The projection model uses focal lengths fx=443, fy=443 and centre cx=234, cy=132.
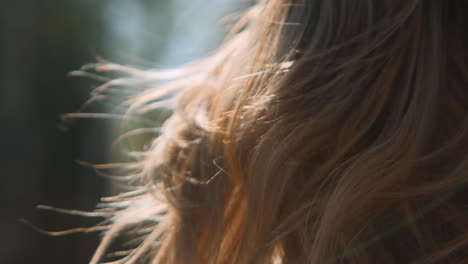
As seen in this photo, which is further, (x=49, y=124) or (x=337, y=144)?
(x=49, y=124)

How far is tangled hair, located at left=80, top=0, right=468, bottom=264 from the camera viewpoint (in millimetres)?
573

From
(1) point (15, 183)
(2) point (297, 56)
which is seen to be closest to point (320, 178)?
(2) point (297, 56)

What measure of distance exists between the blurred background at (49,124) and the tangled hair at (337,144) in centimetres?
274

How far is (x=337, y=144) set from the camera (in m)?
0.61

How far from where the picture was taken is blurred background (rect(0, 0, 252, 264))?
3.54m

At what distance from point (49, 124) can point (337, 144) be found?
12.5 ft

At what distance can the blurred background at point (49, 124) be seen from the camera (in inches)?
139

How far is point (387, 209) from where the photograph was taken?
591 millimetres

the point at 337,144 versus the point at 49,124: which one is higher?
the point at 49,124

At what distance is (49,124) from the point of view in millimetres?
3967

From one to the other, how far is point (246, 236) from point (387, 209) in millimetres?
198

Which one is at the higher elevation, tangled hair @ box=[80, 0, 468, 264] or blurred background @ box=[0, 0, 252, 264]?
blurred background @ box=[0, 0, 252, 264]

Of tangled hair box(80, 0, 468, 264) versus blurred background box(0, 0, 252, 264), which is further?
blurred background box(0, 0, 252, 264)

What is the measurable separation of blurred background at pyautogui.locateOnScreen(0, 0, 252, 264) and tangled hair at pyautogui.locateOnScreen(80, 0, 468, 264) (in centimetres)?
274
